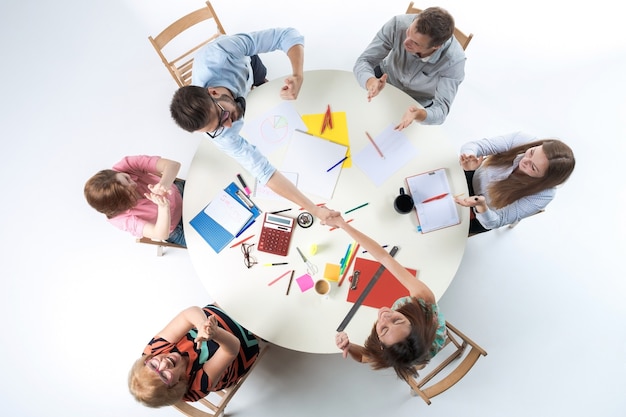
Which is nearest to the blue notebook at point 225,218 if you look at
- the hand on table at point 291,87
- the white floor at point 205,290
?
the hand on table at point 291,87

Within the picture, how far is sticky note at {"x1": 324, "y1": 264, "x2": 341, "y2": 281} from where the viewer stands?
169 centimetres

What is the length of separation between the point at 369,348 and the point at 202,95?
1.21 m

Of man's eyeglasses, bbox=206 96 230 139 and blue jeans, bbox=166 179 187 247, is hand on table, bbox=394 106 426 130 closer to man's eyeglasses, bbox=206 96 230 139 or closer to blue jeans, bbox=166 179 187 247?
man's eyeglasses, bbox=206 96 230 139

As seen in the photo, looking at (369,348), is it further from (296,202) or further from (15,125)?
(15,125)

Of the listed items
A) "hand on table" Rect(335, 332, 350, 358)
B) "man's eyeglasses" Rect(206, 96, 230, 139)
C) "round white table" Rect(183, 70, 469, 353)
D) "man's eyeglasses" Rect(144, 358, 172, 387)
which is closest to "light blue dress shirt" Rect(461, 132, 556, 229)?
"round white table" Rect(183, 70, 469, 353)

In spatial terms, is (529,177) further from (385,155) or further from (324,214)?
(324,214)

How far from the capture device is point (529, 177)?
1724mm

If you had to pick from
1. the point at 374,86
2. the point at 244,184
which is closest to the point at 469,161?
the point at 374,86

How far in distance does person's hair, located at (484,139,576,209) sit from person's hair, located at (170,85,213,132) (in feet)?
4.68

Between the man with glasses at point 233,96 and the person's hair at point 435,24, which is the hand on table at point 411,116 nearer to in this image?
the person's hair at point 435,24

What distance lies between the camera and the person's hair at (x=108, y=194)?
5.54 ft

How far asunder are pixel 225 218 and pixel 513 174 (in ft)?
4.68

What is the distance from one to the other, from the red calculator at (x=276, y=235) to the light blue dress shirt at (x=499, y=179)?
94cm

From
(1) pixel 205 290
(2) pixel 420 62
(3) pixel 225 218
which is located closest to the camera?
(3) pixel 225 218
